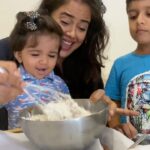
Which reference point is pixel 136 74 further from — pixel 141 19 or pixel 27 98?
pixel 27 98

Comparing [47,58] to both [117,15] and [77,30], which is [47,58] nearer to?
[77,30]

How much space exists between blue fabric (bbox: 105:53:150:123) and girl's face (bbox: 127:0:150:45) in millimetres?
71

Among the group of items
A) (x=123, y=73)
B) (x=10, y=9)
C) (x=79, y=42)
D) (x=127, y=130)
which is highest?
(x=10, y=9)

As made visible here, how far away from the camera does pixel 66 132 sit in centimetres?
59

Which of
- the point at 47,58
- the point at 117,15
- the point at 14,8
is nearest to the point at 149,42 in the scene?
the point at 47,58

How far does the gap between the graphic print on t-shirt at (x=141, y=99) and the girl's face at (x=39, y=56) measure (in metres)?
0.30

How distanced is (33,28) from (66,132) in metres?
0.56

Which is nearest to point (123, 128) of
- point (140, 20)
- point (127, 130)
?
point (127, 130)

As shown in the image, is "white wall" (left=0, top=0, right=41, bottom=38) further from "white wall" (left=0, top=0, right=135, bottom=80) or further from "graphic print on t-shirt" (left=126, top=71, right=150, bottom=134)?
"graphic print on t-shirt" (left=126, top=71, right=150, bottom=134)

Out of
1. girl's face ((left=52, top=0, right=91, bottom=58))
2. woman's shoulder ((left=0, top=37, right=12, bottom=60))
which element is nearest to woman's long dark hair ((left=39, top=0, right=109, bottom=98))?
girl's face ((left=52, top=0, right=91, bottom=58))

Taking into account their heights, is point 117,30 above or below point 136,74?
above

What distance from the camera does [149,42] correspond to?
1.14 metres

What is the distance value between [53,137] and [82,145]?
7 centimetres

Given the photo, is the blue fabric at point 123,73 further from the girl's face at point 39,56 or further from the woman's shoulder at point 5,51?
the woman's shoulder at point 5,51
